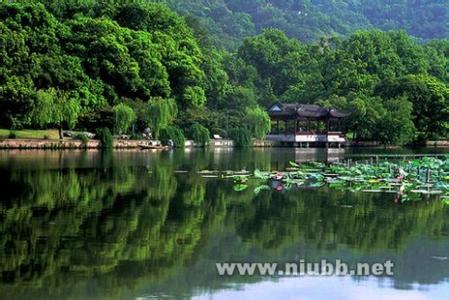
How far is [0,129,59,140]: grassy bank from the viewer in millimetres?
40219

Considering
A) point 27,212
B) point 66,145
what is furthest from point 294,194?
point 66,145

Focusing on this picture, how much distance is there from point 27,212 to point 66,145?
27.7 metres

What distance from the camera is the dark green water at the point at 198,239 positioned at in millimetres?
8734

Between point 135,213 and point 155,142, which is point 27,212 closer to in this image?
point 135,213

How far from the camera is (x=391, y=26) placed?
502ft

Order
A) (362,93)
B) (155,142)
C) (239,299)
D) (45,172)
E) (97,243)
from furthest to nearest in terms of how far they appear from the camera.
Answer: (362,93) → (155,142) → (45,172) → (97,243) → (239,299)

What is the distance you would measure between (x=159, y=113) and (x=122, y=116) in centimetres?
312

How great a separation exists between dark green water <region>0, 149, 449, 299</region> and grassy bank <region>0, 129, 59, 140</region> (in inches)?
819

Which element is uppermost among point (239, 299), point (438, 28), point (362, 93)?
point (438, 28)

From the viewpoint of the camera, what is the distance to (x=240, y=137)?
5650 centimetres

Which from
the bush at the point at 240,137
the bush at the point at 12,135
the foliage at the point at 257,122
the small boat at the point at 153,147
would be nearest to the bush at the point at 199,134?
the bush at the point at 240,137

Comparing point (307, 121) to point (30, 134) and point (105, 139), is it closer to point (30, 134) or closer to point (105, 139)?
point (105, 139)

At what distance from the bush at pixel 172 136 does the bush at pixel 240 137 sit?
307 inches

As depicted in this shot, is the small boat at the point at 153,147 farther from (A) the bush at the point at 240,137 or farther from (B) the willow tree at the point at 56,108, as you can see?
(A) the bush at the point at 240,137
